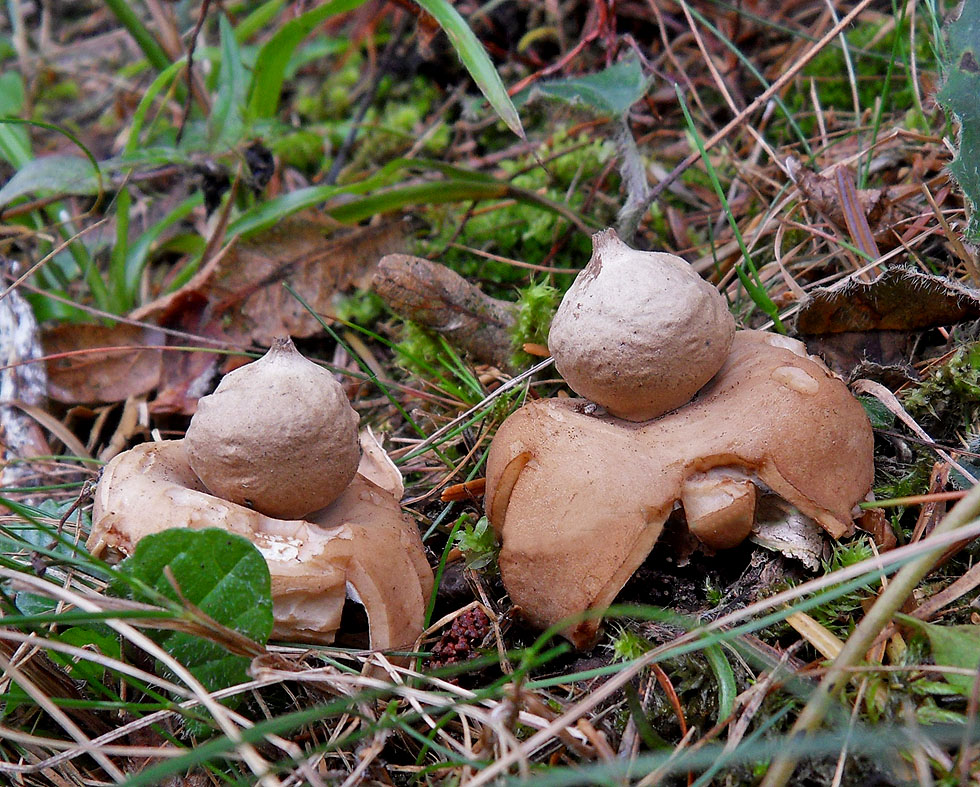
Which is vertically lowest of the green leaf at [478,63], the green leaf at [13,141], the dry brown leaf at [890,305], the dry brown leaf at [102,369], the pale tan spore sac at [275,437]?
the dry brown leaf at [102,369]

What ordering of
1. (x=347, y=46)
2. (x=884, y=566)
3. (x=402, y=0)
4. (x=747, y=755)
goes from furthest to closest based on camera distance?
(x=347, y=46)
(x=402, y=0)
(x=884, y=566)
(x=747, y=755)

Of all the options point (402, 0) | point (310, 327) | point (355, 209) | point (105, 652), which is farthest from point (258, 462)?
point (402, 0)

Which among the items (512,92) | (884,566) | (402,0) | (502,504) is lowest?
(502,504)

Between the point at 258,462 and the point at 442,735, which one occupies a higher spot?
the point at 258,462

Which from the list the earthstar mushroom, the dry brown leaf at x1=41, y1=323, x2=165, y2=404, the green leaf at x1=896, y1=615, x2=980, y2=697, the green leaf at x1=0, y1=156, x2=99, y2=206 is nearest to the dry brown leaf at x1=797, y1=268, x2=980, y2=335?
the green leaf at x1=896, y1=615, x2=980, y2=697

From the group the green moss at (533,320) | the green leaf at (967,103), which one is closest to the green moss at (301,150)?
the green moss at (533,320)

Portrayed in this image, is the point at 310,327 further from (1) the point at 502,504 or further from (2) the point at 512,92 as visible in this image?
(1) the point at 502,504

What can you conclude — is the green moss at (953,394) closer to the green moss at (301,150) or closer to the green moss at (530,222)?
the green moss at (530,222)
